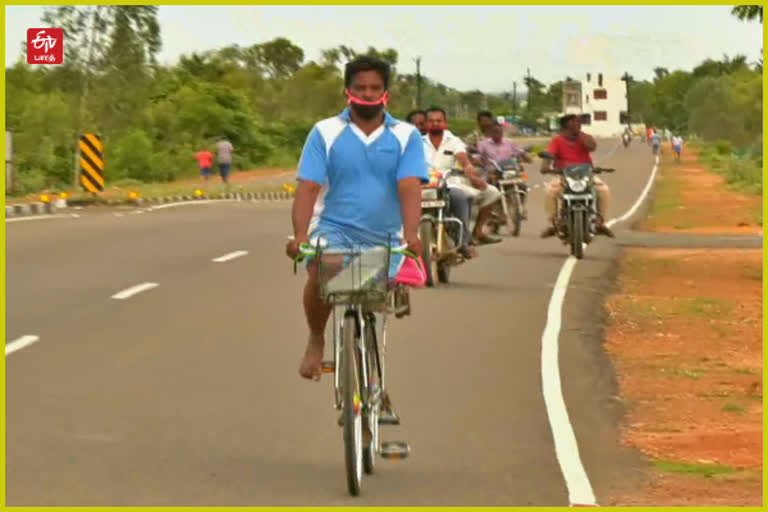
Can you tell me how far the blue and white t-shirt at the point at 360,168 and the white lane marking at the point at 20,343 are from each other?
185 inches

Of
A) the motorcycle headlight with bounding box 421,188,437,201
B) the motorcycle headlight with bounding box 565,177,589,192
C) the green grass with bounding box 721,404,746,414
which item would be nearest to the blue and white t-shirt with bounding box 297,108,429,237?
the green grass with bounding box 721,404,746,414

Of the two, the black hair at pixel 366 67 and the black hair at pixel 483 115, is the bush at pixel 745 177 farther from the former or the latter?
the black hair at pixel 366 67

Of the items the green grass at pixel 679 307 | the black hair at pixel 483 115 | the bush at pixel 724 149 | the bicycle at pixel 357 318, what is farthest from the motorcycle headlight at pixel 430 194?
the bush at pixel 724 149

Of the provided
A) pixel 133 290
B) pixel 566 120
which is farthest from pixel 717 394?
pixel 566 120

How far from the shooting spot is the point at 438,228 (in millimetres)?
17703

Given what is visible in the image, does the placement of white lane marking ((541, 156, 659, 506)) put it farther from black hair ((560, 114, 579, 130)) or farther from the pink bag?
black hair ((560, 114, 579, 130))

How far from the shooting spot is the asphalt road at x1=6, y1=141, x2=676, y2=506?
7.95m

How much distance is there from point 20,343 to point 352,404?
5.87 m

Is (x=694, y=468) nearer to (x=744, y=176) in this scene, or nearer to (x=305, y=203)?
(x=305, y=203)

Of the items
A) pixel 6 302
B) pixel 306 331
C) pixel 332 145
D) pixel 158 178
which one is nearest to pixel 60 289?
A: pixel 6 302

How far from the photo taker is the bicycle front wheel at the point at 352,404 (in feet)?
24.3

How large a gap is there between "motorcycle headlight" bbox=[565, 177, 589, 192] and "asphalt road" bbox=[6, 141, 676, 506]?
1600mm

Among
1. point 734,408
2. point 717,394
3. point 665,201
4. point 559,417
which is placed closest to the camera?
point 559,417

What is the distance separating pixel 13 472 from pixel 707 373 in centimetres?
587
